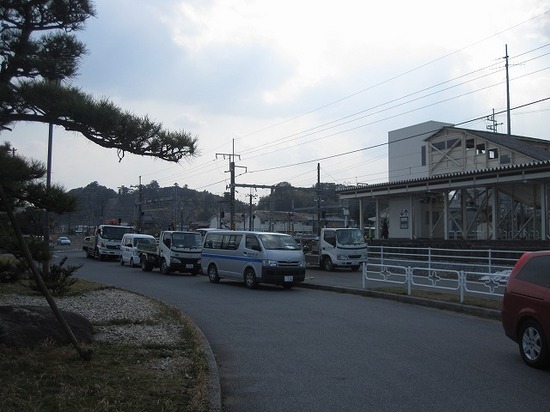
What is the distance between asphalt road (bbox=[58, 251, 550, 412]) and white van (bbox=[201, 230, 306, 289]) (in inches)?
152

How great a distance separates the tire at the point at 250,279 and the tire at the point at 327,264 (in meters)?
8.45

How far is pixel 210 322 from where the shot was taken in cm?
1238

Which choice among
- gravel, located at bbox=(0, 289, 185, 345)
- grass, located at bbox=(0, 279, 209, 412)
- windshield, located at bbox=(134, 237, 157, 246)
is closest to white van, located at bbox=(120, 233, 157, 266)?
windshield, located at bbox=(134, 237, 157, 246)

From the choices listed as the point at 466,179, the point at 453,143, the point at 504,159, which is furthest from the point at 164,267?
the point at 453,143

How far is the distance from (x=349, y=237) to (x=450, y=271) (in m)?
12.3

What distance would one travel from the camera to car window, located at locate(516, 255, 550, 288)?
8.20 meters

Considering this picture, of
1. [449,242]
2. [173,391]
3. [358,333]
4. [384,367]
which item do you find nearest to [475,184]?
[449,242]

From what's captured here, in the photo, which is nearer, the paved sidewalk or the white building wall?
the paved sidewalk

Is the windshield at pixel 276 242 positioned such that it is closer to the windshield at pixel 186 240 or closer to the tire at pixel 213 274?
the tire at pixel 213 274

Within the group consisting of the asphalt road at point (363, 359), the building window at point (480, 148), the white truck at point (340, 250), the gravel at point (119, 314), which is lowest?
the asphalt road at point (363, 359)

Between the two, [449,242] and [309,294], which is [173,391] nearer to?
[309,294]

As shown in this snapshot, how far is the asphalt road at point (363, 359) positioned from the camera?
6422 mm

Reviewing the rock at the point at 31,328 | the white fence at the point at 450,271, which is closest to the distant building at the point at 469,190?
the white fence at the point at 450,271

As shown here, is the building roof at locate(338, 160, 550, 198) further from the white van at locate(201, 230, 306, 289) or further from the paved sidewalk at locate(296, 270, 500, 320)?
the white van at locate(201, 230, 306, 289)
